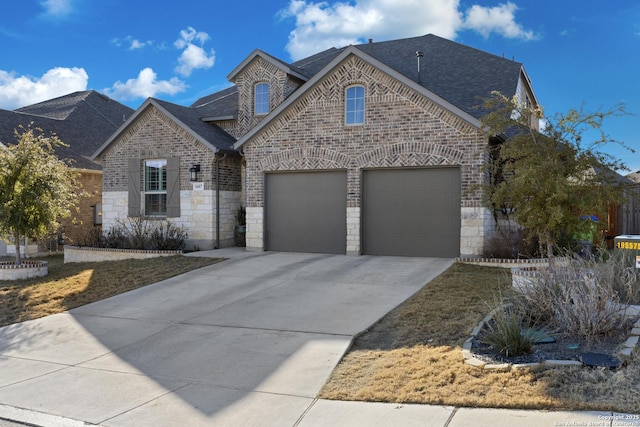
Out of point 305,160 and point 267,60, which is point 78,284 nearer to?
point 305,160

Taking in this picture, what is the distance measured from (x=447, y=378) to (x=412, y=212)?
9.56 metres

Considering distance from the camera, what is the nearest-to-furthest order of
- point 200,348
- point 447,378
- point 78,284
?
point 447,378
point 200,348
point 78,284

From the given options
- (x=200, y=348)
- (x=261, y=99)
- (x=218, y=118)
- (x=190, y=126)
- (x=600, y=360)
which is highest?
(x=261, y=99)

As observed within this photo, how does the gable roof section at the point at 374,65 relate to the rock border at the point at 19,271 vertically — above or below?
above

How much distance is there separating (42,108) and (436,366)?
97.6 ft

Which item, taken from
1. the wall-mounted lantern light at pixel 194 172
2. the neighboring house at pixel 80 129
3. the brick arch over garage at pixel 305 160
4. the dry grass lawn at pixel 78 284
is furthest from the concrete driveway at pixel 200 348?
the neighboring house at pixel 80 129

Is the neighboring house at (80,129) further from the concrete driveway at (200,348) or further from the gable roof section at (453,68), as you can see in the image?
the gable roof section at (453,68)

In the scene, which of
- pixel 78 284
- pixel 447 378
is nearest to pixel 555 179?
pixel 447 378

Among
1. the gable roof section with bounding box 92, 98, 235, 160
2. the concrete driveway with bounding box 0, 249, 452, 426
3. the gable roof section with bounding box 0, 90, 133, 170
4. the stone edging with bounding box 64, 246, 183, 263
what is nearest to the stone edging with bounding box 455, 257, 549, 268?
the concrete driveway with bounding box 0, 249, 452, 426

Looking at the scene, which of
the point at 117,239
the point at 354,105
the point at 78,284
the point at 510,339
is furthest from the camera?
the point at 117,239

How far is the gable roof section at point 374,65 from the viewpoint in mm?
13828

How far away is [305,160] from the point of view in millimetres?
16062

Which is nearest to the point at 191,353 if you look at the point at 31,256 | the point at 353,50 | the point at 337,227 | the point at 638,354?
the point at 638,354

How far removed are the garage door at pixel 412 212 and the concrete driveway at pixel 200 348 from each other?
1.69m
